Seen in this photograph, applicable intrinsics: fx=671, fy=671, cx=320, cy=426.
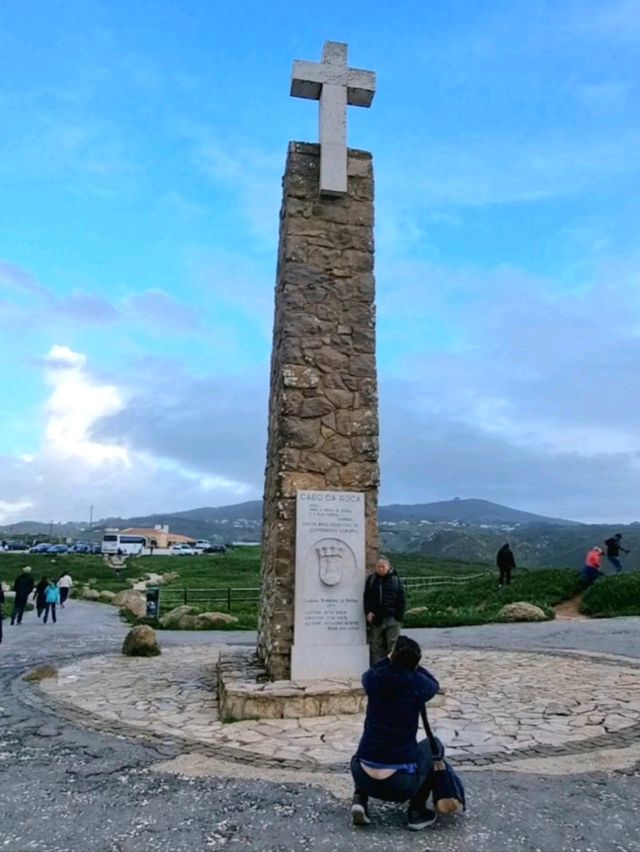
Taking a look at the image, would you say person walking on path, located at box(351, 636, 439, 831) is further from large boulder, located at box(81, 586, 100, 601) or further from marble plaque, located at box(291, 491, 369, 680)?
large boulder, located at box(81, 586, 100, 601)

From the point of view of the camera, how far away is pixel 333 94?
9164mm

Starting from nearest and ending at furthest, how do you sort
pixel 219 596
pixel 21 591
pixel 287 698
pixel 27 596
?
pixel 287 698 → pixel 21 591 → pixel 27 596 → pixel 219 596

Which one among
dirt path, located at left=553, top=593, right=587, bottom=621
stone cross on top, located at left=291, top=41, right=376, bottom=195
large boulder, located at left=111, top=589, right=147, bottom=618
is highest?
stone cross on top, located at left=291, top=41, right=376, bottom=195

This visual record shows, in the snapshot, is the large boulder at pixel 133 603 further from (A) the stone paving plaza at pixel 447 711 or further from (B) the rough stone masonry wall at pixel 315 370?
(B) the rough stone masonry wall at pixel 315 370

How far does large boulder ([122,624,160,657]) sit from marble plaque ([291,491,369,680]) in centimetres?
469

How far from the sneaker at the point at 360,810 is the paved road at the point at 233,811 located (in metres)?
0.06

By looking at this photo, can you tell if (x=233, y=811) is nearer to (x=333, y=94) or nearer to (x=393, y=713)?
(x=393, y=713)

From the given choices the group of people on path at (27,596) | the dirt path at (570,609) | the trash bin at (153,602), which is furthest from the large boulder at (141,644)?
the dirt path at (570,609)

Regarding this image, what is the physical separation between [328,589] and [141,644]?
508 cm

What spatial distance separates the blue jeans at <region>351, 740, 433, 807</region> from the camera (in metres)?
4.07

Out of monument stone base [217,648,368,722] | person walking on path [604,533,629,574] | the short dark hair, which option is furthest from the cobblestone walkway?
person walking on path [604,533,629,574]

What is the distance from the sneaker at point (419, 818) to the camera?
4.12 meters

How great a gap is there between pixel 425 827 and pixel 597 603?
53.0 feet

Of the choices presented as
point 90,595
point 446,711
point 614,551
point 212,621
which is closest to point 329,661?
point 446,711
